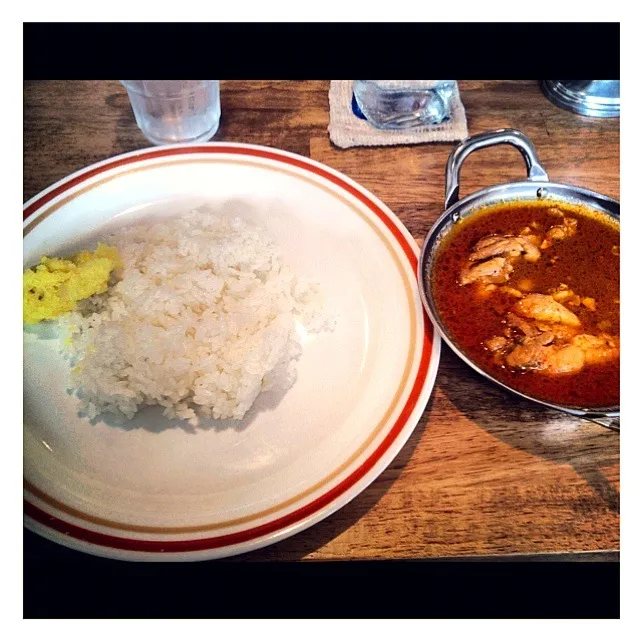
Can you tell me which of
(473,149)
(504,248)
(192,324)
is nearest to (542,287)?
(504,248)

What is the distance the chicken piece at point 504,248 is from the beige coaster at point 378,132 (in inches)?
25.8

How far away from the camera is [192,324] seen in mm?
1636

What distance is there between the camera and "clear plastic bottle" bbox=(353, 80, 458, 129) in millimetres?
2311

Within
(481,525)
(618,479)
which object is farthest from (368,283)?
(618,479)

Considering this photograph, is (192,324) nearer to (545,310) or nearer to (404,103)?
(545,310)

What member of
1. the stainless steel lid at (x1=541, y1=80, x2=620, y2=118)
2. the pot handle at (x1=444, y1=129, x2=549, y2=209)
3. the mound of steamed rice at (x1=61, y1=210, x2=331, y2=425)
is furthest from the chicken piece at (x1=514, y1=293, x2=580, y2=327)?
the stainless steel lid at (x1=541, y1=80, x2=620, y2=118)

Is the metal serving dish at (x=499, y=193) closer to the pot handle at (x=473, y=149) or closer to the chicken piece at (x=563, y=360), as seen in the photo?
the pot handle at (x=473, y=149)

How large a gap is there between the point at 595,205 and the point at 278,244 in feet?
3.51

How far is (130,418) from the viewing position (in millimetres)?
1504

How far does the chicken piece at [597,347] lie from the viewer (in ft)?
5.12

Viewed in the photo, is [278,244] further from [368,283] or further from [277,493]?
[277,493]

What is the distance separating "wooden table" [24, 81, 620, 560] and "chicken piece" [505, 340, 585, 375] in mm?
111

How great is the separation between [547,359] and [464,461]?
0.37 metres

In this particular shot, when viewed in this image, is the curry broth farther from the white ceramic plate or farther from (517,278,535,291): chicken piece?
the white ceramic plate
